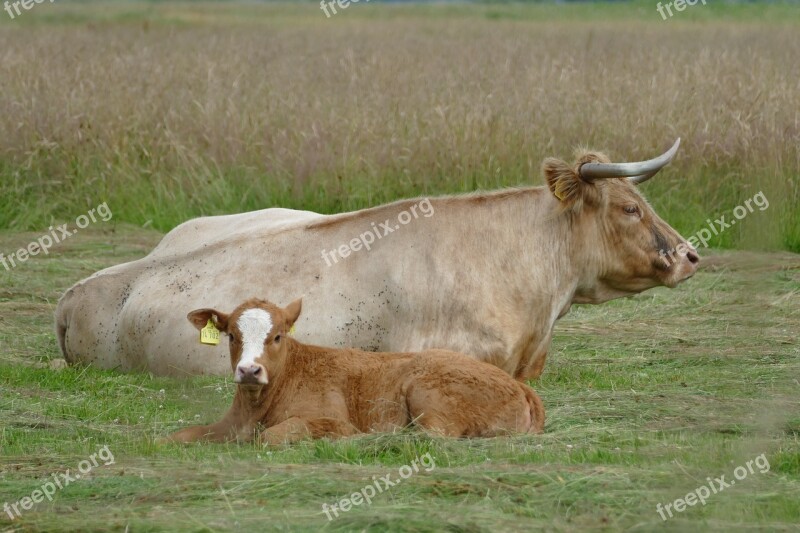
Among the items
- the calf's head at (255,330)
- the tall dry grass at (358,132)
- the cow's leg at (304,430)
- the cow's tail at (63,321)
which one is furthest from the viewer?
the tall dry grass at (358,132)

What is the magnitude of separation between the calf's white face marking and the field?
23.6 inches

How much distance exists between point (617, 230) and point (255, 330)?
9.53ft

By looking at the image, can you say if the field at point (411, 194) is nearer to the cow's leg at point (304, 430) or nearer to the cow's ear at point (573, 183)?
the cow's leg at point (304, 430)

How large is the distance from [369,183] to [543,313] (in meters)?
5.25

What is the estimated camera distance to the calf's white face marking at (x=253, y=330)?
6.92 m

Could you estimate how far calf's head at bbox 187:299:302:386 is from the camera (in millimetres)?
6921

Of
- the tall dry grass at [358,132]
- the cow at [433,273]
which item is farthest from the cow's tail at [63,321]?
the tall dry grass at [358,132]

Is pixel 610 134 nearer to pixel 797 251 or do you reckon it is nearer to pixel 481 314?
pixel 797 251

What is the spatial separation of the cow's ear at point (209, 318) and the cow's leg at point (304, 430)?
2.29 feet

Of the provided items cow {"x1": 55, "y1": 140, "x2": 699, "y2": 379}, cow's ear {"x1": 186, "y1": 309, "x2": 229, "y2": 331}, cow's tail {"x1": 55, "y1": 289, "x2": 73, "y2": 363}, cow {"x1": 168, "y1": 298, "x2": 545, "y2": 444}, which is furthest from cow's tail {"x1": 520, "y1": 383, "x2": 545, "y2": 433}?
cow's tail {"x1": 55, "y1": 289, "x2": 73, "y2": 363}

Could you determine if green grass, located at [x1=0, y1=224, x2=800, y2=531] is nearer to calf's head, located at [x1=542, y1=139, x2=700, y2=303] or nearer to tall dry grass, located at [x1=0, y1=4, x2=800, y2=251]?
calf's head, located at [x1=542, y1=139, x2=700, y2=303]

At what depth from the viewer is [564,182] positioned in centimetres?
862

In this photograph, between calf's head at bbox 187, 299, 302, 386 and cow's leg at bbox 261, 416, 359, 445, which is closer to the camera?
cow's leg at bbox 261, 416, 359, 445

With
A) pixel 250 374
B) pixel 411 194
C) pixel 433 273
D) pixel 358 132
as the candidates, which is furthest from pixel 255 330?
pixel 358 132
